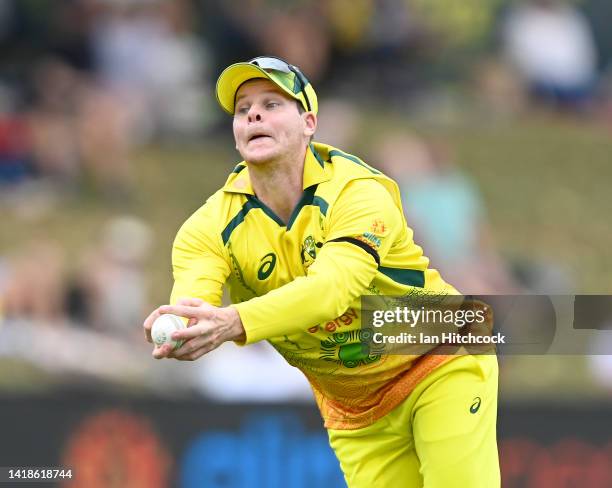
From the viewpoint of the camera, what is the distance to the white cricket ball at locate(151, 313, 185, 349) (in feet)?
18.5

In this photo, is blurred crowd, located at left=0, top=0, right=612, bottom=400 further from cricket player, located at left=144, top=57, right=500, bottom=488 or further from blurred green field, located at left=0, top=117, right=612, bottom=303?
cricket player, located at left=144, top=57, right=500, bottom=488

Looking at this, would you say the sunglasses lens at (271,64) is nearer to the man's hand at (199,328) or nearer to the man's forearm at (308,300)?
the man's forearm at (308,300)

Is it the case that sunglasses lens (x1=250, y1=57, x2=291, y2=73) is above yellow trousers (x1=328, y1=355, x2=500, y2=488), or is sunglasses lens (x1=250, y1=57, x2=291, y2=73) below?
above

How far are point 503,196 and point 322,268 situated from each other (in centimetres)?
884

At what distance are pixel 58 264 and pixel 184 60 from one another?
280 cm

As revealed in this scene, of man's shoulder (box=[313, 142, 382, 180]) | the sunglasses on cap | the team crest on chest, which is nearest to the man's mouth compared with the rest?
the sunglasses on cap

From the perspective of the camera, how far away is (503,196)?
14555 mm

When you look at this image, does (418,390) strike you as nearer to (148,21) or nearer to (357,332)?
(357,332)

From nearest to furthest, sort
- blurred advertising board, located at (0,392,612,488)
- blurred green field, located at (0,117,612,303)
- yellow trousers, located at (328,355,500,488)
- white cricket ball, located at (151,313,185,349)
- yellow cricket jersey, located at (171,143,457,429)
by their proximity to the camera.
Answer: white cricket ball, located at (151,313,185,349)
yellow cricket jersey, located at (171,143,457,429)
yellow trousers, located at (328,355,500,488)
blurred advertising board, located at (0,392,612,488)
blurred green field, located at (0,117,612,303)

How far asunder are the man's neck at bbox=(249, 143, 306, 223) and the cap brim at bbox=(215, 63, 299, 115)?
315mm

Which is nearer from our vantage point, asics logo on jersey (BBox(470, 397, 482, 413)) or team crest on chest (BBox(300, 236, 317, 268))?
team crest on chest (BBox(300, 236, 317, 268))

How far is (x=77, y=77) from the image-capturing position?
1409 centimetres

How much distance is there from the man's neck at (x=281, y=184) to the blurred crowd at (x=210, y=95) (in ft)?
19.1

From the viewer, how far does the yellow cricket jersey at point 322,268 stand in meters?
5.93
